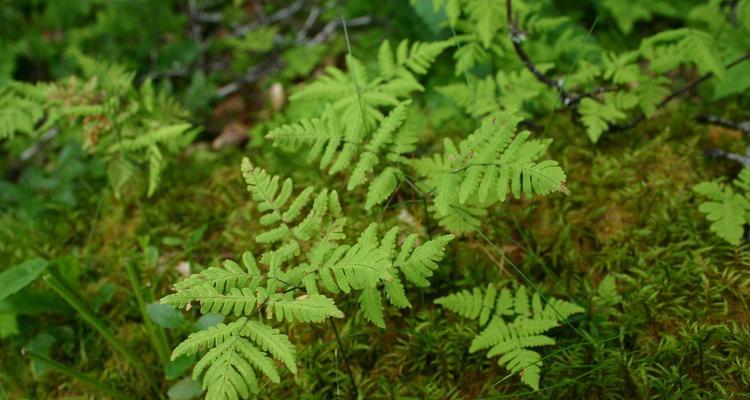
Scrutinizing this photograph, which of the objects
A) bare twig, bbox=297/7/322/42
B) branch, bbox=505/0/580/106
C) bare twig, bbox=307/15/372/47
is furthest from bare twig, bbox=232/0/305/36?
branch, bbox=505/0/580/106

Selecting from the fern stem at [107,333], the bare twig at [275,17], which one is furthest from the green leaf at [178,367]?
the bare twig at [275,17]

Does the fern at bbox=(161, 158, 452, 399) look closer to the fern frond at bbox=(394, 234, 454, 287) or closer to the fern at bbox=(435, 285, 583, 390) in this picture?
the fern frond at bbox=(394, 234, 454, 287)

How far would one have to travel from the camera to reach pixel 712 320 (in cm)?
233

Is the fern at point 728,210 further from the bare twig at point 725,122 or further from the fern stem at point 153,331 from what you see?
the fern stem at point 153,331

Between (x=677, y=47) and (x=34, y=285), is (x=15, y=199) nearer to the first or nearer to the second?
(x=34, y=285)

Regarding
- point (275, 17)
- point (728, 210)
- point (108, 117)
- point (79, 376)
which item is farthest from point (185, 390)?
point (275, 17)

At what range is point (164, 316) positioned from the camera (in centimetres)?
247

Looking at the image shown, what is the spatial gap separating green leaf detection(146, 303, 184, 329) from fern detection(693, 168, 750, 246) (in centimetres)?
245

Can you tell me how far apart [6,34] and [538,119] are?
4.87 metres

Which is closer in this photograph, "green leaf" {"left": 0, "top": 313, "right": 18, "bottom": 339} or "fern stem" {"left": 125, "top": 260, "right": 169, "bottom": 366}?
"fern stem" {"left": 125, "top": 260, "right": 169, "bottom": 366}

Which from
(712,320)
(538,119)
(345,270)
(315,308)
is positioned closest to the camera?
(315,308)

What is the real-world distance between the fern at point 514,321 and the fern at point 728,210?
2.56 feet

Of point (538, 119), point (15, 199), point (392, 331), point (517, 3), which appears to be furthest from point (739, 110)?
point (15, 199)

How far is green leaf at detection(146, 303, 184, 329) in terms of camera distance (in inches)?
97.0
